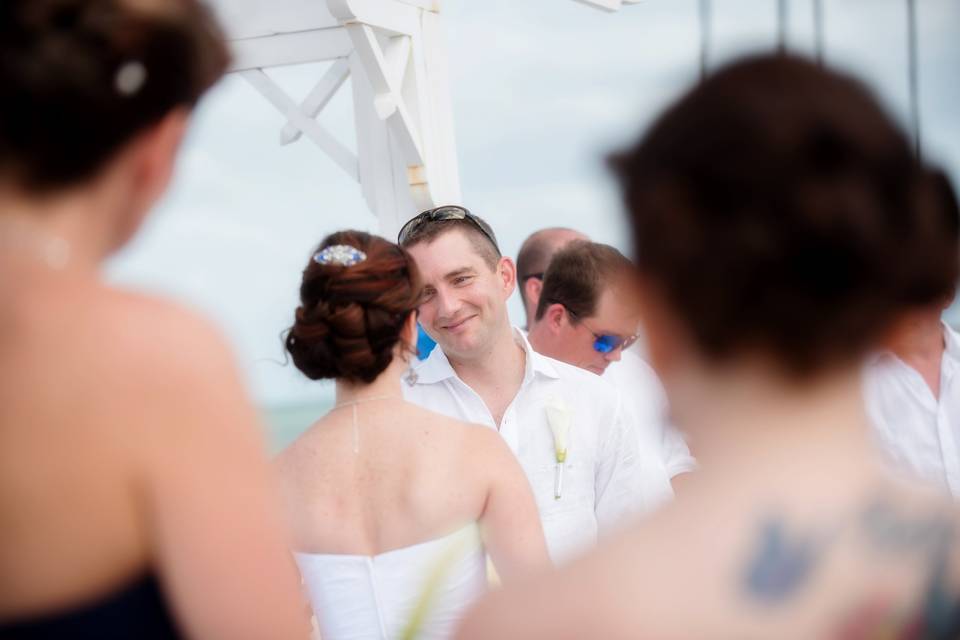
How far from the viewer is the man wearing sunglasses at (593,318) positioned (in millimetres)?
4512

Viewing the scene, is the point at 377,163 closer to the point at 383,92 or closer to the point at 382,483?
the point at 383,92

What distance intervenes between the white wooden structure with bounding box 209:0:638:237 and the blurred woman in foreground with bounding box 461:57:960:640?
12.0 feet

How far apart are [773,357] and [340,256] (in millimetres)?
1599

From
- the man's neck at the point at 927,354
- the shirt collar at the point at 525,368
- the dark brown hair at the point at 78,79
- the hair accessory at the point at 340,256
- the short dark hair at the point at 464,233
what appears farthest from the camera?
the short dark hair at the point at 464,233

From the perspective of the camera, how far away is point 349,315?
102 inches

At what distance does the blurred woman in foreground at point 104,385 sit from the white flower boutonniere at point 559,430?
236 cm

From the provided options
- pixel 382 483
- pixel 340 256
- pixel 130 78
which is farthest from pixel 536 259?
pixel 130 78

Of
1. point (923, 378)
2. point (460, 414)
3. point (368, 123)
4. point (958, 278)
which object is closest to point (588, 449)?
point (460, 414)

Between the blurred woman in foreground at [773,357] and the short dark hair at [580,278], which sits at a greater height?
the blurred woman in foreground at [773,357]

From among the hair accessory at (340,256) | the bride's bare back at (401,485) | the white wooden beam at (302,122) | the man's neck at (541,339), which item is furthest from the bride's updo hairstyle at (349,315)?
the white wooden beam at (302,122)

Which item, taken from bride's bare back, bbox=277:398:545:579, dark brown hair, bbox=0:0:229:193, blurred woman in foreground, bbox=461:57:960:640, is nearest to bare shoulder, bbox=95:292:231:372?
dark brown hair, bbox=0:0:229:193

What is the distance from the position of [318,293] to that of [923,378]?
216 centimetres

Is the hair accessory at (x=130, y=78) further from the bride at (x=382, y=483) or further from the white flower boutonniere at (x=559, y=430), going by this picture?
the white flower boutonniere at (x=559, y=430)

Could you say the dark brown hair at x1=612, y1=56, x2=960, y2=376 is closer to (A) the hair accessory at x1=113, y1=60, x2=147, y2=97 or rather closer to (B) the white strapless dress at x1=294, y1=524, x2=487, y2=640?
(A) the hair accessory at x1=113, y1=60, x2=147, y2=97
